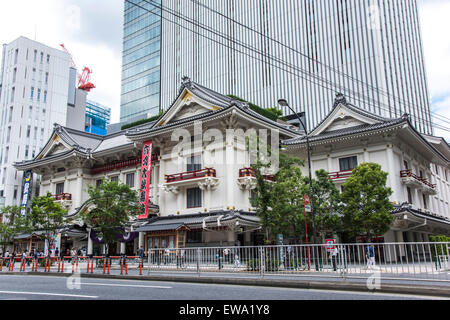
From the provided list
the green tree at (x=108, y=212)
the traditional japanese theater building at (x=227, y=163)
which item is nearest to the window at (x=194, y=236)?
the traditional japanese theater building at (x=227, y=163)

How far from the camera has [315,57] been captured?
64.0 metres

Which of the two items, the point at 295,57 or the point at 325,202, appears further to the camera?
the point at 295,57

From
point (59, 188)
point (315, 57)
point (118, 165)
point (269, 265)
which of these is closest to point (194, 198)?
point (118, 165)

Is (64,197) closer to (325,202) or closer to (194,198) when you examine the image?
(194,198)

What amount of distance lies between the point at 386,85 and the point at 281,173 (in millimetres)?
41686

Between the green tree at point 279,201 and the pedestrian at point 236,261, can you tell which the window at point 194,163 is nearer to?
the green tree at point 279,201

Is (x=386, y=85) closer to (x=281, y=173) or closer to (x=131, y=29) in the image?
(x=281, y=173)

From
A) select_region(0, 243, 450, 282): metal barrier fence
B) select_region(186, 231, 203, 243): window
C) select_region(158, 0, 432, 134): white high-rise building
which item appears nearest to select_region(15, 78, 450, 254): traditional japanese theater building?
select_region(186, 231, 203, 243): window

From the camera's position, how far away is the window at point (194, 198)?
32.5 metres

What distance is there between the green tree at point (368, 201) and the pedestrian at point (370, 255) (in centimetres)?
1218

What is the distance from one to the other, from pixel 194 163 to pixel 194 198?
3017mm

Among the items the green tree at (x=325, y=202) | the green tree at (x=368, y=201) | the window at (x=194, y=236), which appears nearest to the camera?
the green tree at (x=368, y=201)

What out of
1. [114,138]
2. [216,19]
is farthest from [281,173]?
[216,19]

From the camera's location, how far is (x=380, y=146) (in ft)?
101
